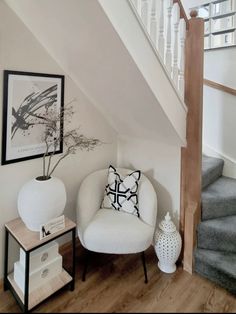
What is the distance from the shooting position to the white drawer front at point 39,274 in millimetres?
1630

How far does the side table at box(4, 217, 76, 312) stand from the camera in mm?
1507

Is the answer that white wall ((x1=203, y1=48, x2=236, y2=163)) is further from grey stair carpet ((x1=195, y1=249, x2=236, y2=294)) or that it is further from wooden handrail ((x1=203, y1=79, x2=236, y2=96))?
grey stair carpet ((x1=195, y1=249, x2=236, y2=294))

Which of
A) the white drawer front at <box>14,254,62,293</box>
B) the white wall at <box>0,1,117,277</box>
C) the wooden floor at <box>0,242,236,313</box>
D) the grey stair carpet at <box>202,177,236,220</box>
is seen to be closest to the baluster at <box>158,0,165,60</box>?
the white wall at <box>0,1,117,277</box>

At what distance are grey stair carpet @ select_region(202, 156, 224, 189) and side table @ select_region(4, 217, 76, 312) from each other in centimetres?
134

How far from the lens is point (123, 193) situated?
207 centimetres

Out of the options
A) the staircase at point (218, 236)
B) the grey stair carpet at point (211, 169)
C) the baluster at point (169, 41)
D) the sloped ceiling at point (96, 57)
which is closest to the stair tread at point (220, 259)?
the staircase at point (218, 236)

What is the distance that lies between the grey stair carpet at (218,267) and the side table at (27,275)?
1.02 metres

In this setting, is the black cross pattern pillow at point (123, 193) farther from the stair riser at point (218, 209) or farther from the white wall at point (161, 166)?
the stair riser at point (218, 209)

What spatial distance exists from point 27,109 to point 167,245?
151 cm

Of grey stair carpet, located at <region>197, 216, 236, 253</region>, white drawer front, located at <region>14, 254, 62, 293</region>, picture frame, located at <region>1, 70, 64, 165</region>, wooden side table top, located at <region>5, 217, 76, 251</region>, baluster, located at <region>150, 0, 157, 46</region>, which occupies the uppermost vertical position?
baluster, located at <region>150, 0, 157, 46</region>

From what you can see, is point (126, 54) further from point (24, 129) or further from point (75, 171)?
point (75, 171)

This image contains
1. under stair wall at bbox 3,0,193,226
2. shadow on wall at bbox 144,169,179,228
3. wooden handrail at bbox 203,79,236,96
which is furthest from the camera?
wooden handrail at bbox 203,79,236,96

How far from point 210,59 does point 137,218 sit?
6.44 feet

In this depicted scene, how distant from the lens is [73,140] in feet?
7.11
